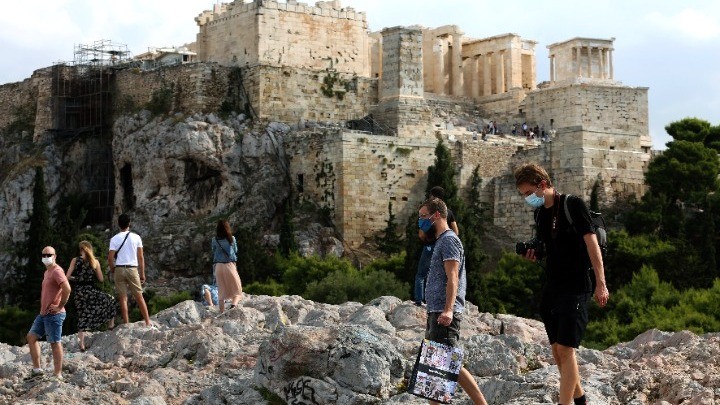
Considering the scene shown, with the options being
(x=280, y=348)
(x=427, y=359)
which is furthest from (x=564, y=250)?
(x=280, y=348)

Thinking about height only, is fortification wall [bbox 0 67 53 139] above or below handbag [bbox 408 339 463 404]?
above

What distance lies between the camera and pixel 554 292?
574 inches

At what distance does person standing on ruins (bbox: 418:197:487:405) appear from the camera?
50.4ft

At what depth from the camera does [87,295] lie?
73.7 feet

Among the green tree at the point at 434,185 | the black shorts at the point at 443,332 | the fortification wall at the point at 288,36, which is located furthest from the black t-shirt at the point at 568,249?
the fortification wall at the point at 288,36

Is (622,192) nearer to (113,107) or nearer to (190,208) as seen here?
(190,208)

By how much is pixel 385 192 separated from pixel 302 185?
8.10ft

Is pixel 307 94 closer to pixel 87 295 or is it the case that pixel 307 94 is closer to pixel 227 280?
pixel 227 280

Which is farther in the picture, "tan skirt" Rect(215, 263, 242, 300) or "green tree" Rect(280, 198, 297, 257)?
"green tree" Rect(280, 198, 297, 257)

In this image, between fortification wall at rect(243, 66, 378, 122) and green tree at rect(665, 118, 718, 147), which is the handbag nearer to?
fortification wall at rect(243, 66, 378, 122)

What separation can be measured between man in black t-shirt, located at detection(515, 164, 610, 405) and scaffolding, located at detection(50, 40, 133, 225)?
3978 centimetres

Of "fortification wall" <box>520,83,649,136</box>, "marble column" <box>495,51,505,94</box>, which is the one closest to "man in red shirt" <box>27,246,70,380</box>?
"fortification wall" <box>520,83,649,136</box>

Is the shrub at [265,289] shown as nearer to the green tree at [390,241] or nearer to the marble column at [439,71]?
the green tree at [390,241]

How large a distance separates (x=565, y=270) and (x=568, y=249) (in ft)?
0.60
